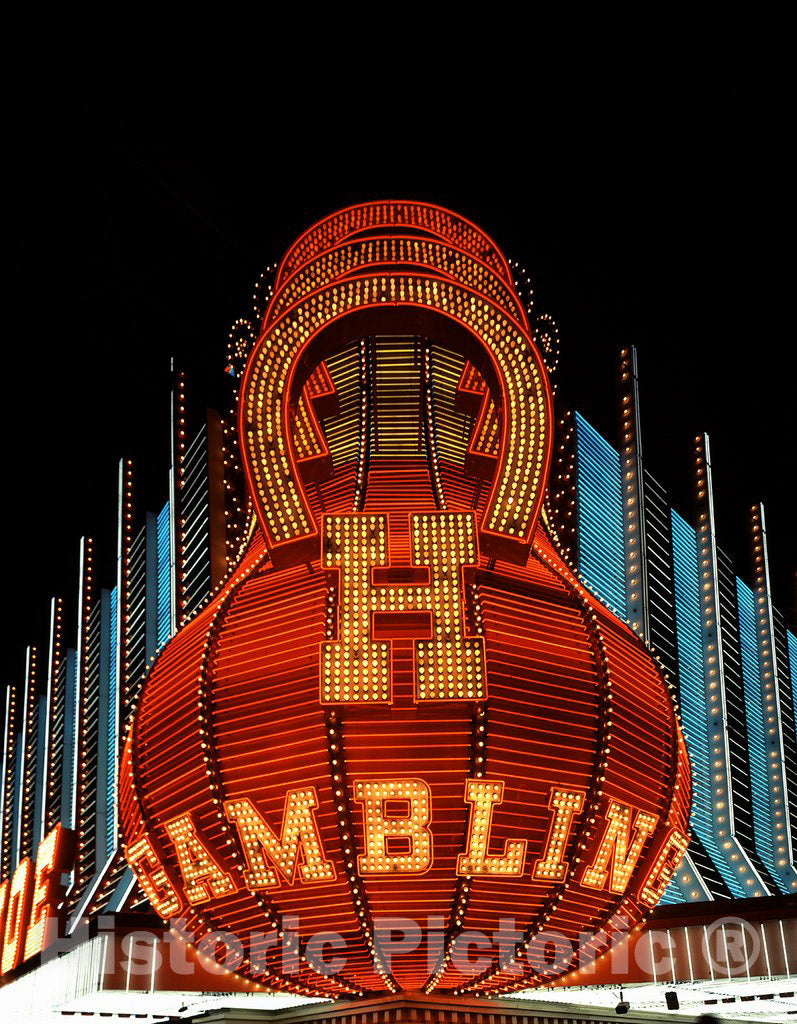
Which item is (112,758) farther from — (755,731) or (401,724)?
(401,724)

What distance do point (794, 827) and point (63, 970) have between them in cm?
2586

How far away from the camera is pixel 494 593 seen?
505 inches

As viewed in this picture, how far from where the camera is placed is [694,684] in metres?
31.5

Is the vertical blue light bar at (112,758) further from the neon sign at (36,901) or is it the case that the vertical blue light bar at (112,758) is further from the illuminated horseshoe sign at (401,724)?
the illuminated horseshoe sign at (401,724)

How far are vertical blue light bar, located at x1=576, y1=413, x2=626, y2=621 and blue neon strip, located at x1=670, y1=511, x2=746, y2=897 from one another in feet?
14.4

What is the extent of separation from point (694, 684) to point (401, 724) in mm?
20814

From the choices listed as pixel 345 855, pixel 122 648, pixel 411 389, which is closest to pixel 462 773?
pixel 345 855

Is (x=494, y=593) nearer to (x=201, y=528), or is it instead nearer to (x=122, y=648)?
(x=201, y=528)

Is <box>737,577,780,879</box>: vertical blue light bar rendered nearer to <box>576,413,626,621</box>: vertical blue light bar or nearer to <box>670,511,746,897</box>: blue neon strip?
<box>670,511,746,897</box>: blue neon strip

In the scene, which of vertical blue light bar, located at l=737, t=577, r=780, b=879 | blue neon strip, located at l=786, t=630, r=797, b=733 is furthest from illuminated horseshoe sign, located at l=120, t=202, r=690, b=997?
blue neon strip, located at l=786, t=630, r=797, b=733

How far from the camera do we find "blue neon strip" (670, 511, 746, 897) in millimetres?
28625

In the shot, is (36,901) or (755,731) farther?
(755,731)

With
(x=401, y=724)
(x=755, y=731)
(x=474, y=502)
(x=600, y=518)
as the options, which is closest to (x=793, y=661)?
(x=755, y=731)

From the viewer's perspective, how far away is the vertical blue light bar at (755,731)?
3341 cm
